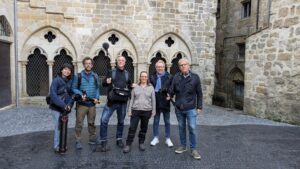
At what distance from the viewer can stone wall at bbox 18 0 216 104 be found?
888 cm

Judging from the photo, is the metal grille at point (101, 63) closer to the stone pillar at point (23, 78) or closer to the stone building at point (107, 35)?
the stone building at point (107, 35)

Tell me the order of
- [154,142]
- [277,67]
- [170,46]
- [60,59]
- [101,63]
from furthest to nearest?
[170,46], [101,63], [60,59], [277,67], [154,142]

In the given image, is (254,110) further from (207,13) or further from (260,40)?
(207,13)

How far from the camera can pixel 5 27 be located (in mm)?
8391

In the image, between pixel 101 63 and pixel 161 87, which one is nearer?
pixel 161 87

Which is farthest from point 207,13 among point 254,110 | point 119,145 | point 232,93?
point 119,145

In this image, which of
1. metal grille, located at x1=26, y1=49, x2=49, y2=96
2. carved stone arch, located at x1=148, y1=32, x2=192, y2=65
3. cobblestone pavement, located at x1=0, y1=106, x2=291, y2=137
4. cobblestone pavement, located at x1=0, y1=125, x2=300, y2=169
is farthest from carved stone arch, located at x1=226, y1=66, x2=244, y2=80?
metal grille, located at x1=26, y1=49, x2=49, y2=96

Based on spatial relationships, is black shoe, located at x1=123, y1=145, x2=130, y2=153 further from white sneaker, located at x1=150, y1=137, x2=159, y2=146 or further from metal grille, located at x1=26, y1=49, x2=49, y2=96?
metal grille, located at x1=26, y1=49, x2=49, y2=96

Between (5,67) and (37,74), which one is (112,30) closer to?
(37,74)

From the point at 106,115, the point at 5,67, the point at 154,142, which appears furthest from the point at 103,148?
the point at 5,67

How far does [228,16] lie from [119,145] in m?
11.5

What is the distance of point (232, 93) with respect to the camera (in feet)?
46.3

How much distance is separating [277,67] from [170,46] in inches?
158

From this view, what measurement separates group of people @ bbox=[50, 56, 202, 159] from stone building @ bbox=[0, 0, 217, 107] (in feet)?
16.6
